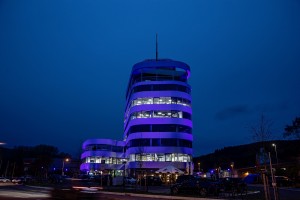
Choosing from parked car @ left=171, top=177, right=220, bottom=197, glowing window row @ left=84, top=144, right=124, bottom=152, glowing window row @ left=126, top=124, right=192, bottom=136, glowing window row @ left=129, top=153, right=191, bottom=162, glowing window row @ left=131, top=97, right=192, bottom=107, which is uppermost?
glowing window row @ left=131, top=97, right=192, bottom=107

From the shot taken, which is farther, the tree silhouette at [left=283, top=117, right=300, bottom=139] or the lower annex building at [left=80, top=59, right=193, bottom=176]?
the lower annex building at [left=80, top=59, right=193, bottom=176]

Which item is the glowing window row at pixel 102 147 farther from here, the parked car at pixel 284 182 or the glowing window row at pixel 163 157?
the parked car at pixel 284 182

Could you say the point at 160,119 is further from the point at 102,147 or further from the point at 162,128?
the point at 102,147

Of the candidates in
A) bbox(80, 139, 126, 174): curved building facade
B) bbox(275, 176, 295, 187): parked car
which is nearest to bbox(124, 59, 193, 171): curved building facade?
bbox(80, 139, 126, 174): curved building facade

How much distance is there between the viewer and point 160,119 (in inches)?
3172

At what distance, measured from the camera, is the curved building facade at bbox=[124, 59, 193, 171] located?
257ft

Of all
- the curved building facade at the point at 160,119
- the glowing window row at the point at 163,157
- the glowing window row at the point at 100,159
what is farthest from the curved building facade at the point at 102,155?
the glowing window row at the point at 163,157

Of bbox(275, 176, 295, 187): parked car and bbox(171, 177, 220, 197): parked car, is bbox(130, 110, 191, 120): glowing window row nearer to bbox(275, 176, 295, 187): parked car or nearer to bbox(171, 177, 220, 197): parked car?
bbox(275, 176, 295, 187): parked car

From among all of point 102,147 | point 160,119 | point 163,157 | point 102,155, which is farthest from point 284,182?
point 102,147

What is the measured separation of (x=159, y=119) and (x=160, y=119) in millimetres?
272

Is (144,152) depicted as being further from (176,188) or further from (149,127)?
(176,188)

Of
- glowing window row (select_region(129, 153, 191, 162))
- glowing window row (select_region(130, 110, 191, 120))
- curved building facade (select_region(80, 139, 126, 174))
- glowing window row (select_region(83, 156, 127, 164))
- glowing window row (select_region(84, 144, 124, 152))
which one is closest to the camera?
glowing window row (select_region(129, 153, 191, 162))

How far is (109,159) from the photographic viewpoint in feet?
364

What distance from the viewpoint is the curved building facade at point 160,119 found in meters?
78.2
